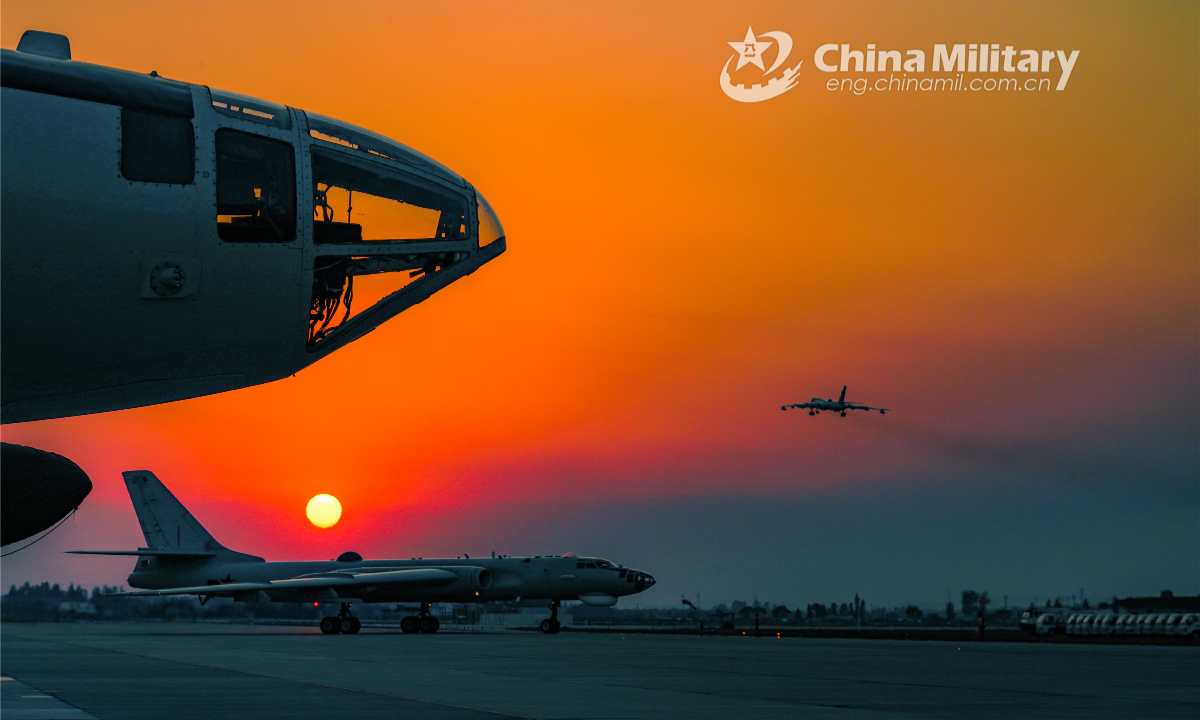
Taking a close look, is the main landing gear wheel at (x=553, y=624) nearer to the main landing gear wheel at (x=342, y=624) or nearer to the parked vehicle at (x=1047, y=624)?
the main landing gear wheel at (x=342, y=624)

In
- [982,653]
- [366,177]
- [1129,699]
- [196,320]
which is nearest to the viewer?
[196,320]

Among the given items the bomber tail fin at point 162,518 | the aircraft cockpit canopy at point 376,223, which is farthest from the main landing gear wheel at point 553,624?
the aircraft cockpit canopy at point 376,223

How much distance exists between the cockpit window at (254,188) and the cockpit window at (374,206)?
16cm

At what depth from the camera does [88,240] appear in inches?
202

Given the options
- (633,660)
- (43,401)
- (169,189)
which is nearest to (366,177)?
(169,189)

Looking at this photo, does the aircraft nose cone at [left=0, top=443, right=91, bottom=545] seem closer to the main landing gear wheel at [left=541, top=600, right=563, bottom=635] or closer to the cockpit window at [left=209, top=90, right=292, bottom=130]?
the cockpit window at [left=209, top=90, right=292, bottom=130]

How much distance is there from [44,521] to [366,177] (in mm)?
4095

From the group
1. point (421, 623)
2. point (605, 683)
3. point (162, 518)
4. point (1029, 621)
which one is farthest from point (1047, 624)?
point (162, 518)

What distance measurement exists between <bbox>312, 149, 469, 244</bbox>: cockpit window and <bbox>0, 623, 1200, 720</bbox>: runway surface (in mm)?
8243

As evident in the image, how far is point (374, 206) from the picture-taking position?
6199 millimetres

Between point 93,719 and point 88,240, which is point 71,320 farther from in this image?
point 93,719

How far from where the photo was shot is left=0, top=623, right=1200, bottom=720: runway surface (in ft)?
46.2

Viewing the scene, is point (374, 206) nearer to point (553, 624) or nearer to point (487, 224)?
point (487, 224)

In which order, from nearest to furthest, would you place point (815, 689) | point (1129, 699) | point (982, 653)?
point (1129, 699) → point (815, 689) → point (982, 653)
